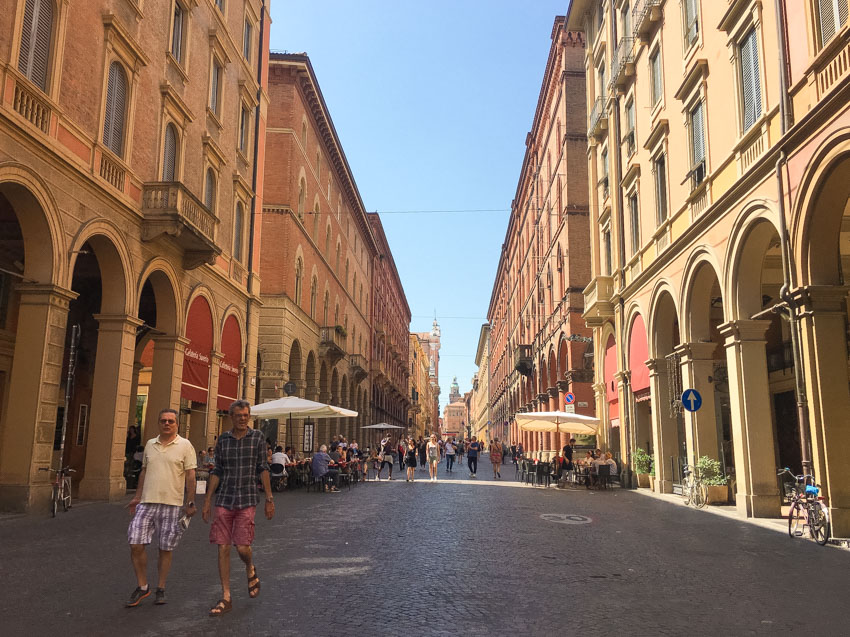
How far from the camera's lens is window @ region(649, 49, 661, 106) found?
66.0 ft

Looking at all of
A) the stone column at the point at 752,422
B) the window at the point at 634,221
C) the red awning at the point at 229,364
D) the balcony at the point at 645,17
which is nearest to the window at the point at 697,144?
the stone column at the point at 752,422

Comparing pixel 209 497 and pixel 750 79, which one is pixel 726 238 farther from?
pixel 209 497

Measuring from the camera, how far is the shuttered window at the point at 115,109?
15.6 m

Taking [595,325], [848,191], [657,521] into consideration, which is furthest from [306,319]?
[848,191]

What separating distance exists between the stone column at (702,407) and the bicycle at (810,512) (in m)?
5.65

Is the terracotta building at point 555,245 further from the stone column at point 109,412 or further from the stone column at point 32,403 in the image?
the stone column at point 32,403

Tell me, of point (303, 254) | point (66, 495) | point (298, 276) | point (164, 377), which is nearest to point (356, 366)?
point (303, 254)

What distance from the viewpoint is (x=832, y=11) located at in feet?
35.0

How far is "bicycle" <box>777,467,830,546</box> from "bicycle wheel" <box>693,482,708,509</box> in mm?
4610

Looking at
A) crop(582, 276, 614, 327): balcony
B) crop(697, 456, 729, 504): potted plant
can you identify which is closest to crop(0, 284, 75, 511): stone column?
crop(697, 456, 729, 504): potted plant

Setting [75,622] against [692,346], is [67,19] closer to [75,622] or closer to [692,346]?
[75,622]

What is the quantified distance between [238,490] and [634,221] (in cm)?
1905

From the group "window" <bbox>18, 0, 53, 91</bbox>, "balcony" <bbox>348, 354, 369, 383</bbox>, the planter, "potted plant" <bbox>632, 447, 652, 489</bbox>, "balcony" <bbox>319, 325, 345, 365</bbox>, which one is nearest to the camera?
"window" <bbox>18, 0, 53, 91</bbox>

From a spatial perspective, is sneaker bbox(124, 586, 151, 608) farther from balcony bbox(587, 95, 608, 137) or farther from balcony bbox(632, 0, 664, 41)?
balcony bbox(587, 95, 608, 137)
